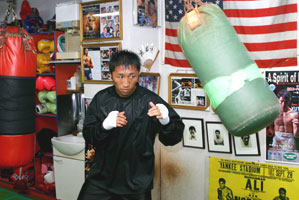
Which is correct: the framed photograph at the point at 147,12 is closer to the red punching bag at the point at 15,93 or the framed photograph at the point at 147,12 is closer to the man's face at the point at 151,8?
the man's face at the point at 151,8

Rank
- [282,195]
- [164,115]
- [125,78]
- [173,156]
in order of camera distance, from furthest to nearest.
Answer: [173,156], [282,195], [125,78], [164,115]

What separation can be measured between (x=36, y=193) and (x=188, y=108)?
8.35ft

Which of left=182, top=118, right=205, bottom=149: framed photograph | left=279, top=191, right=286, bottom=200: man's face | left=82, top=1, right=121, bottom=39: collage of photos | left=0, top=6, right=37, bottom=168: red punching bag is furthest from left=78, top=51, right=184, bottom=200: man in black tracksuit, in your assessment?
left=279, top=191, right=286, bottom=200: man's face

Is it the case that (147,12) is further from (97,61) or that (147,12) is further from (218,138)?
(218,138)

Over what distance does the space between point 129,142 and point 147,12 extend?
58.2 inches

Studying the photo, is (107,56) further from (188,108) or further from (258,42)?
(258,42)

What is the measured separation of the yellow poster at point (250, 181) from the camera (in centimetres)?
271

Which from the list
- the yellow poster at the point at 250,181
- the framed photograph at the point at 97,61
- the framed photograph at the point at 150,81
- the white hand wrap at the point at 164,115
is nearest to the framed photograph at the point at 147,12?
the framed photograph at the point at 97,61

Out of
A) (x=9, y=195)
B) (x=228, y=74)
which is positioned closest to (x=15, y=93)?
(x=228, y=74)

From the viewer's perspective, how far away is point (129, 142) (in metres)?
2.22

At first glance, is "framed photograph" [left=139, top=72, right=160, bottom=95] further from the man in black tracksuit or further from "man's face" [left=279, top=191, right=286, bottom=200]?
"man's face" [left=279, top=191, right=286, bottom=200]

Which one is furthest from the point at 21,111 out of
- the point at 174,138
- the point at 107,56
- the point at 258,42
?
the point at 258,42

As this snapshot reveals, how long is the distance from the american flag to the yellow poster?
0.97 metres

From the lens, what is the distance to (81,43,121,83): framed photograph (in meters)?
3.11
